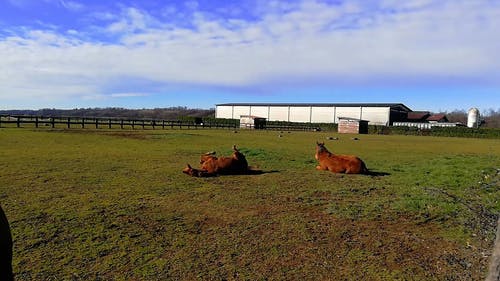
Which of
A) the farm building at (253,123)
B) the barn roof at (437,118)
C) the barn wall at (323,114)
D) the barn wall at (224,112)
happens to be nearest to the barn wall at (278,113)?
the barn wall at (323,114)

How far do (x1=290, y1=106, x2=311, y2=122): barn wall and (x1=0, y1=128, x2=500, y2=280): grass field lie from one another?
81.1 m

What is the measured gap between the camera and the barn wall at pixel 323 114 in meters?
87.6

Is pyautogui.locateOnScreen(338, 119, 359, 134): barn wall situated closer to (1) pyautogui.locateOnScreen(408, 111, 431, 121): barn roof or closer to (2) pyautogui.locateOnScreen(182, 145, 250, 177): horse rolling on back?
(1) pyautogui.locateOnScreen(408, 111, 431, 121): barn roof

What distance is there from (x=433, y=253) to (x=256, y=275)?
102 inches

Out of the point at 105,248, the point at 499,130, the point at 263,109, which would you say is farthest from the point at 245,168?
the point at 263,109

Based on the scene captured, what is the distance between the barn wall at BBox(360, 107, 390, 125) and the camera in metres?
80.6

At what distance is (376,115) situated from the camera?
82.1m

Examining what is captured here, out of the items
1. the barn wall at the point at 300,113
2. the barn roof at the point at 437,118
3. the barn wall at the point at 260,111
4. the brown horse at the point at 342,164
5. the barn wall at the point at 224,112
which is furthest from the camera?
the barn wall at the point at 224,112

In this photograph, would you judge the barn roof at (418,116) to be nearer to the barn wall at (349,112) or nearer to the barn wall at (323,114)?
the barn wall at (349,112)

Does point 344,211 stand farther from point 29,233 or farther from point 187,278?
point 29,233

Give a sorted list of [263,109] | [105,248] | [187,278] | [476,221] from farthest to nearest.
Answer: [263,109], [476,221], [105,248], [187,278]

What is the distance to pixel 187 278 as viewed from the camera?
4.32m

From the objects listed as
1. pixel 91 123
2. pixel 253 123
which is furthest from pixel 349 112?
pixel 91 123

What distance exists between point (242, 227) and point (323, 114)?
278 ft
